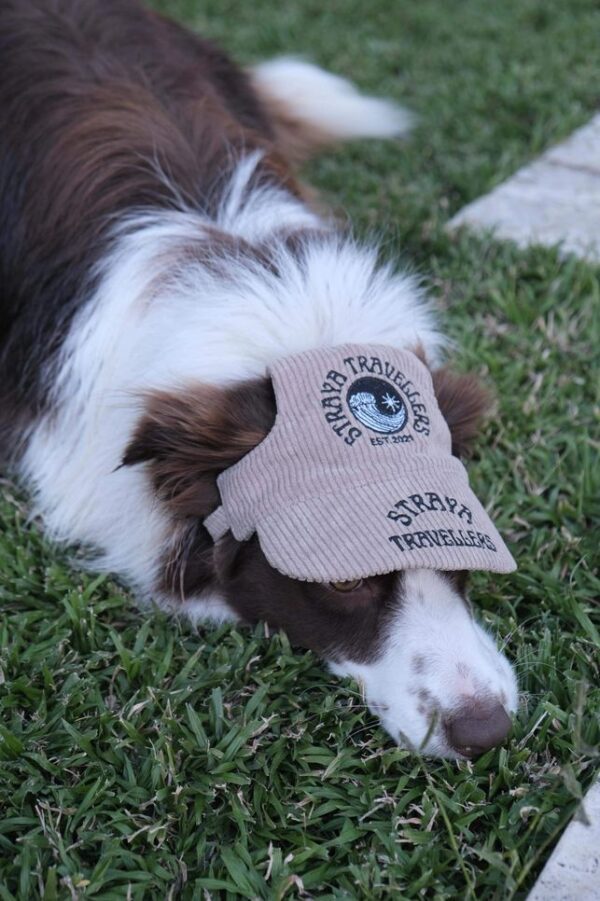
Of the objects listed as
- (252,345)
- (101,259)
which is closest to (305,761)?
(252,345)

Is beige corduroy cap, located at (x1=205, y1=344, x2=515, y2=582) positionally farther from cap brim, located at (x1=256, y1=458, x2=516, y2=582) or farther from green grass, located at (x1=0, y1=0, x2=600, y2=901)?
green grass, located at (x1=0, y1=0, x2=600, y2=901)

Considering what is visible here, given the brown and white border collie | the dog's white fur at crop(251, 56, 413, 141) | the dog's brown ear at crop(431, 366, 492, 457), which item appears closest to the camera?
the brown and white border collie

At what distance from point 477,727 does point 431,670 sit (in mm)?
150

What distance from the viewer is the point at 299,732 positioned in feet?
7.47

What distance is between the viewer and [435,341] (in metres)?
2.95

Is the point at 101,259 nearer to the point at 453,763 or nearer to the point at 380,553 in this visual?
the point at 380,553

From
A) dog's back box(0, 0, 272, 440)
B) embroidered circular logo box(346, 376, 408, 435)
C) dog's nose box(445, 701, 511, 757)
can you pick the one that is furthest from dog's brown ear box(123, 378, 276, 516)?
dog's nose box(445, 701, 511, 757)

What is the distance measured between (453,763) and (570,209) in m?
2.83

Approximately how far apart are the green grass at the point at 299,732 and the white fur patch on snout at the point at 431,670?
0.26 ft

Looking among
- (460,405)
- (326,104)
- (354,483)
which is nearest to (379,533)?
(354,483)

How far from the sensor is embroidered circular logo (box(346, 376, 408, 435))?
220cm

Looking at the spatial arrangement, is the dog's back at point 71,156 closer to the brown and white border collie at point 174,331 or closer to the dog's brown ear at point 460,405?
the brown and white border collie at point 174,331

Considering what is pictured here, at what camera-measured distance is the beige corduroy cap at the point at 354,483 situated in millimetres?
2074

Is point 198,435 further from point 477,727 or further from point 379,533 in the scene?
point 477,727
